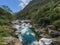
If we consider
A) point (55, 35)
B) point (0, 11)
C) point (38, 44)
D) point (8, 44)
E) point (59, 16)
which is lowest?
point (8, 44)

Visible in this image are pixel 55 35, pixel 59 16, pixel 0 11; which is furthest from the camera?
pixel 0 11

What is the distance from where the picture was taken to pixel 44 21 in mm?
62812

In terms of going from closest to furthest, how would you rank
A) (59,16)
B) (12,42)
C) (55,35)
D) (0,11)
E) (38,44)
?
1. (12,42)
2. (38,44)
3. (55,35)
4. (59,16)
5. (0,11)

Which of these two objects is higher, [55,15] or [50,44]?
[55,15]

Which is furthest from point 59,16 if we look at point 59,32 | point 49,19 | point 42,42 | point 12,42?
point 12,42

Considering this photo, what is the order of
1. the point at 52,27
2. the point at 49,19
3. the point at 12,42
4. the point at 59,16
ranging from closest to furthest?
1. the point at 12,42
2. the point at 52,27
3. the point at 59,16
4. the point at 49,19

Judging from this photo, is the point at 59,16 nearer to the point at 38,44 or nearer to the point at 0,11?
the point at 38,44

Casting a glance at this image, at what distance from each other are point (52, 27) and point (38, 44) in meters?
12.5

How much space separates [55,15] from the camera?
185 feet

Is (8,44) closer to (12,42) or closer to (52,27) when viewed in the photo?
(12,42)

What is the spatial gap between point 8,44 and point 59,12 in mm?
29911

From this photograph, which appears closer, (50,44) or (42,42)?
(50,44)

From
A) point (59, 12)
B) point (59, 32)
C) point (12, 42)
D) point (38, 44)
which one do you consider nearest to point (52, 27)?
point (59, 32)

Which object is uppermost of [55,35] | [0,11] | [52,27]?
[0,11]
